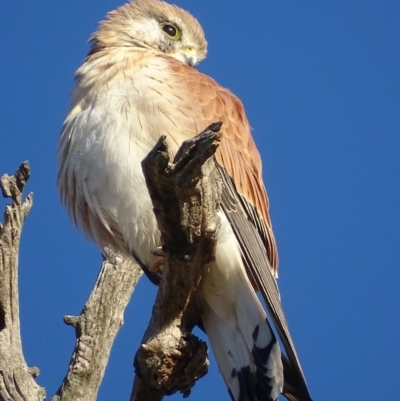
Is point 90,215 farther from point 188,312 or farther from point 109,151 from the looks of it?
point 188,312

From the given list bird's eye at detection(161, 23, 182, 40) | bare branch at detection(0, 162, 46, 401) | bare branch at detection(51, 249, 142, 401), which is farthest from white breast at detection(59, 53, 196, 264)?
bird's eye at detection(161, 23, 182, 40)

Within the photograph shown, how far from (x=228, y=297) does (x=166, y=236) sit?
28.3 inches

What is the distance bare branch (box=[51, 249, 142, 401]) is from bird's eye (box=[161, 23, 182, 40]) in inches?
66.9

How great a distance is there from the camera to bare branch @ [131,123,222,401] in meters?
2.97

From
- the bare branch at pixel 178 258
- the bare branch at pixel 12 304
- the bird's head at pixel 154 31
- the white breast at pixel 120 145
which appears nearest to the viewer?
the bare branch at pixel 178 258

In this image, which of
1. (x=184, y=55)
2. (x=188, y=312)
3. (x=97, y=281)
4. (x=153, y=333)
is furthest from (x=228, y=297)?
(x=184, y=55)

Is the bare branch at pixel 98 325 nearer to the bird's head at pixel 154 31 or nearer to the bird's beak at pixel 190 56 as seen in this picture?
the bird's head at pixel 154 31

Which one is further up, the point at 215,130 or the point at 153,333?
the point at 215,130

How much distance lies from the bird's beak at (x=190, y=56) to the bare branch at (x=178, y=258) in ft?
7.60

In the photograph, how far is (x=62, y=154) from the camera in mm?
4234

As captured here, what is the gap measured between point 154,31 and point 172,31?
0.17m

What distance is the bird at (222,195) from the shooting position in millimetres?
3650

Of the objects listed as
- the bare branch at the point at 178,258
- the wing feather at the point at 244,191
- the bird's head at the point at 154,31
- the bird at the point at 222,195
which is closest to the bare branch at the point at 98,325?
the bird at the point at 222,195

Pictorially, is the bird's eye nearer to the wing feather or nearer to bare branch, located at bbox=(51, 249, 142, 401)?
the wing feather
